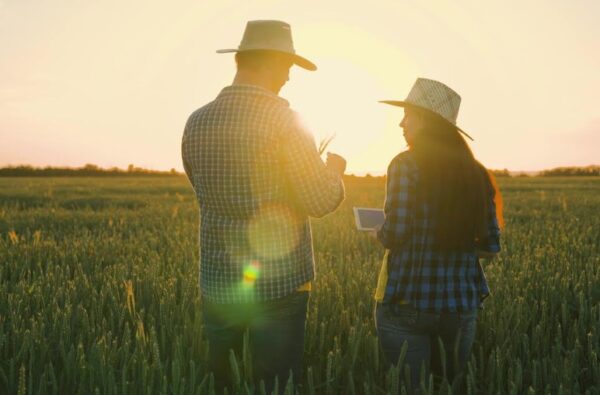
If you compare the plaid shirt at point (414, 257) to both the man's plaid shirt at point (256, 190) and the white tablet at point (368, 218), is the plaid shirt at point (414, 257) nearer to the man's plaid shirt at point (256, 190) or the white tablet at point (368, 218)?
the white tablet at point (368, 218)

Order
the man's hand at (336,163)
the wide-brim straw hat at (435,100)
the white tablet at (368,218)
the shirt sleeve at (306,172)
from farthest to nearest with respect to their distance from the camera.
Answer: the white tablet at (368,218), the wide-brim straw hat at (435,100), the man's hand at (336,163), the shirt sleeve at (306,172)

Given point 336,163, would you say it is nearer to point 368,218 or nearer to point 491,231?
point 368,218

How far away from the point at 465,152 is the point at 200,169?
122 centimetres

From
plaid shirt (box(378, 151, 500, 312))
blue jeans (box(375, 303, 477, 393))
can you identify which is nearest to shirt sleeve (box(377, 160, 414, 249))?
plaid shirt (box(378, 151, 500, 312))

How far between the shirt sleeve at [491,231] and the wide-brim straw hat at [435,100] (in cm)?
32

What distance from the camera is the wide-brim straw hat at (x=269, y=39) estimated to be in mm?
2092

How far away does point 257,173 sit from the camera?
2.12 meters

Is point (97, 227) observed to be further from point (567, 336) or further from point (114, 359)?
point (567, 336)

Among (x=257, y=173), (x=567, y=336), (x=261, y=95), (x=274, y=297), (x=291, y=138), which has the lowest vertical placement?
(x=567, y=336)

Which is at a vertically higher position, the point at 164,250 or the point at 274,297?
the point at 274,297

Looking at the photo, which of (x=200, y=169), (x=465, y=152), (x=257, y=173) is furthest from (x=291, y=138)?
(x=465, y=152)

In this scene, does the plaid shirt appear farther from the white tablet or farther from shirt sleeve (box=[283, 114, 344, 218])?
shirt sleeve (box=[283, 114, 344, 218])

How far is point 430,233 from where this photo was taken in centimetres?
238

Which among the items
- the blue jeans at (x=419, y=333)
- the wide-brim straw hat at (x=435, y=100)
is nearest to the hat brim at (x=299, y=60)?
the wide-brim straw hat at (x=435, y=100)
